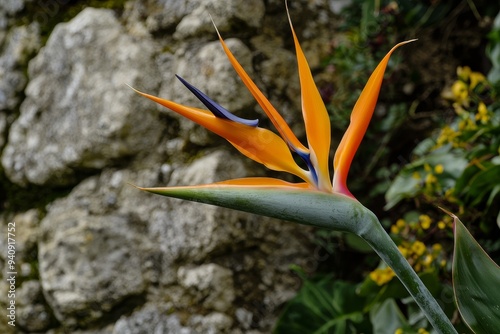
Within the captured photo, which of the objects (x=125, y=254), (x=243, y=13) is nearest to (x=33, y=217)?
(x=125, y=254)

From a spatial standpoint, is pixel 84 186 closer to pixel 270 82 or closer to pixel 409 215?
pixel 270 82

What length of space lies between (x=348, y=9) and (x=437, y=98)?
1.13 ft

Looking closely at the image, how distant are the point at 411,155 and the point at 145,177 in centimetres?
69

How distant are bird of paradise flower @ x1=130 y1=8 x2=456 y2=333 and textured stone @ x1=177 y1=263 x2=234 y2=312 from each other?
79 cm

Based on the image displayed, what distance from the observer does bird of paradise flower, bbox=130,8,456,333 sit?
0.64m

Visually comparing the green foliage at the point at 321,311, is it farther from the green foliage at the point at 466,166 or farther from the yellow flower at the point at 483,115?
the yellow flower at the point at 483,115

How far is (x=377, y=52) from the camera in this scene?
1.72 meters

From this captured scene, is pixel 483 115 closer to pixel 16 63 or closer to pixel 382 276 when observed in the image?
pixel 382 276

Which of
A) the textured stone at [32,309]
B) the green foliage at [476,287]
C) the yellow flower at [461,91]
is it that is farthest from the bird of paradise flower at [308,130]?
the textured stone at [32,309]

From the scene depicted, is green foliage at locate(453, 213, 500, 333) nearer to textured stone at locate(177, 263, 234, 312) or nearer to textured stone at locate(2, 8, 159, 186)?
textured stone at locate(177, 263, 234, 312)

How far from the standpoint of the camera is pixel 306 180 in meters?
0.70

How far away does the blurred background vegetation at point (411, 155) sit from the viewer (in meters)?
1.35

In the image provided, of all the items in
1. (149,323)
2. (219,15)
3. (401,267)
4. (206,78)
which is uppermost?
(401,267)

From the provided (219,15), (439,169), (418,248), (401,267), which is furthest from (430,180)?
(401,267)
